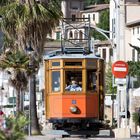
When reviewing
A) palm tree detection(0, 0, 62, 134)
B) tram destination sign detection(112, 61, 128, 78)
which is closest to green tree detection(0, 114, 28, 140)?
tram destination sign detection(112, 61, 128, 78)

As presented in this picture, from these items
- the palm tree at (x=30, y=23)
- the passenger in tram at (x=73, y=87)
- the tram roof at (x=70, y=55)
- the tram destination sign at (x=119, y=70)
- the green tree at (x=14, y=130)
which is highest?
the palm tree at (x=30, y=23)

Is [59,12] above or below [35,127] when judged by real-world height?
above

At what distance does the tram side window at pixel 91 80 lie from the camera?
28.7 meters

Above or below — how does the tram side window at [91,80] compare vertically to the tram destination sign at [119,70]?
below

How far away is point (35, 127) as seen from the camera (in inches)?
1537

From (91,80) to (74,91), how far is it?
0.78 m

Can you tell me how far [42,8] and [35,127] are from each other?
20.2 ft

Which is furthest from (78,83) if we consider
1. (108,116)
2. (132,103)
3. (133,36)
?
(133,36)

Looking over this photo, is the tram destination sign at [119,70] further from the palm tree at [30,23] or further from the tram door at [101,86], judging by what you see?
the palm tree at [30,23]

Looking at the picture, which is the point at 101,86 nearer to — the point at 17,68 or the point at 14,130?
the point at 14,130

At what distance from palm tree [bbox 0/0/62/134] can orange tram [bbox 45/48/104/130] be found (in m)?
10.1

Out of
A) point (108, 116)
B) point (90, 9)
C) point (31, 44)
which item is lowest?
point (108, 116)

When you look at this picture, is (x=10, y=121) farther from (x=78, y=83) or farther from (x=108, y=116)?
(x=108, y=116)

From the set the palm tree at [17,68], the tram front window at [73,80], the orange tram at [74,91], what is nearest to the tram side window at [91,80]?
the orange tram at [74,91]
